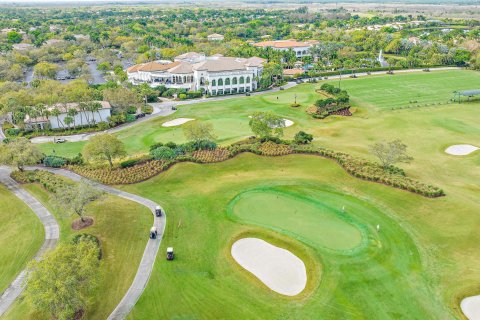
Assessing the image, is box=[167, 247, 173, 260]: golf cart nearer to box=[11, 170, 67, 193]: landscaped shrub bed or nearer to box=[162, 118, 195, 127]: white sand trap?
box=[11, 170, 67, 193]: landscaped shrub bed

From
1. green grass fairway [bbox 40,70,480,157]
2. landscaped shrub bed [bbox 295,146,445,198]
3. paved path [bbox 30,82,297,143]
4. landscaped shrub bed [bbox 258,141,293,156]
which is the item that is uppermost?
landscaped shrub bed [bbox 295,146,445,198]

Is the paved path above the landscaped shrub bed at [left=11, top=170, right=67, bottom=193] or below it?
below

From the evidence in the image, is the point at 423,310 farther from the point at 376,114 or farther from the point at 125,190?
the point at 376,114

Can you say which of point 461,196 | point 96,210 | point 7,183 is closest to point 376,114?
point 461,196

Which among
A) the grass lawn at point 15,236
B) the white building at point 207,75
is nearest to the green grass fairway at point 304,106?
the white building at point 207,75

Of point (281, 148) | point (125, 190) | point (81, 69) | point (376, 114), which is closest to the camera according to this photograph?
point (125, 190)

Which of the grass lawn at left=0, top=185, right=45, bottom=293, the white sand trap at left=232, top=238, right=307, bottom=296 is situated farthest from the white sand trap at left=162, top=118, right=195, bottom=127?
the white sand trap at left=232, top=238, right=307, bottom=296

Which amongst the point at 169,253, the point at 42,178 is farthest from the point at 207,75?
the point at 169,253
